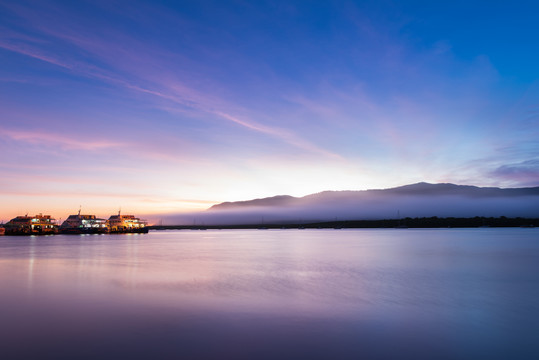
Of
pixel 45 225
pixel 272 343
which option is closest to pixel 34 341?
pixel 272 343

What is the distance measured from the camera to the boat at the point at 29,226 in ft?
477

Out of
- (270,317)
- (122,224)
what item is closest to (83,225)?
(122,224)

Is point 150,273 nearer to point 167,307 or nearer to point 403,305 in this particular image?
point 167,307

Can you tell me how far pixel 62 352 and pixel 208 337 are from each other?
12.5 feet

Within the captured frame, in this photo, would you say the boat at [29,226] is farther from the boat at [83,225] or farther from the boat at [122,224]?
the boat at [122,224]

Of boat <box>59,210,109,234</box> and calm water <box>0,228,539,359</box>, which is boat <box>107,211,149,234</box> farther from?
calm water <box>0,228,539,359</box>

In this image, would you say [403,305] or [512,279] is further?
[512,279]

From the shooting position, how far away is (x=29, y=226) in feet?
484

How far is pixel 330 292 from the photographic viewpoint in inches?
740

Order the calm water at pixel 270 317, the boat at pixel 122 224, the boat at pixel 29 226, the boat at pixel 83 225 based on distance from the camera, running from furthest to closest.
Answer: the boat at pixel 122 224 → the boat at pixel 83 225 → the boat at pixel 29 226 → the calm water at pixel 270 317

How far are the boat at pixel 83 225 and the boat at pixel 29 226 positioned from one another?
26.1 ft

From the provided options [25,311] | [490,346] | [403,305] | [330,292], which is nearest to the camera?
[490,346]

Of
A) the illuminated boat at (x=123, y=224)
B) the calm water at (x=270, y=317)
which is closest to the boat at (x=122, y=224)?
the illuminated boat at (x=123, y=224)

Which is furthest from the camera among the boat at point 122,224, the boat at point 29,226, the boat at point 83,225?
the boat at point 122,224
